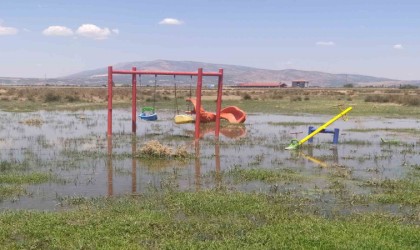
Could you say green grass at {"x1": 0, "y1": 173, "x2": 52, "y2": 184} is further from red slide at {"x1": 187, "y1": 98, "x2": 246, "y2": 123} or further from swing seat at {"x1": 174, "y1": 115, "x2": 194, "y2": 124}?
red slide at {"x1": 187, "y1": 98, "x2": 246, "y2": 123}

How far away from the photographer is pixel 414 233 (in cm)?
848

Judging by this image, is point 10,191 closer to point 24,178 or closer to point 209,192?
point 24,178

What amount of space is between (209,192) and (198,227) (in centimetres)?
269

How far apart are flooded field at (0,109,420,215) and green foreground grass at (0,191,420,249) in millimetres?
1179

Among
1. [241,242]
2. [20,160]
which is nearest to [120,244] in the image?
[241,242]

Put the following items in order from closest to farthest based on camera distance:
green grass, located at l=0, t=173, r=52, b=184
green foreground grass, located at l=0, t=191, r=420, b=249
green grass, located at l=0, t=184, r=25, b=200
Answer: green foreground grass, located at l=0, t=191, r=420, b=249
green grass, located at l=0, t=184, r=25, b=200
green grass, located at l=0, t=173, r=52, b=184

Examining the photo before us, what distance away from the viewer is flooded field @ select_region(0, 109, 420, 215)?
11719 millimetres

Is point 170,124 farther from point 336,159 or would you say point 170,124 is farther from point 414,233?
point 414,233

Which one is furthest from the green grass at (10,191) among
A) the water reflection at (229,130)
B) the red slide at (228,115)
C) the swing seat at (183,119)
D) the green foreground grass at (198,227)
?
the red slide at (228,115)

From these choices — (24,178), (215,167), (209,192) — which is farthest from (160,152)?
(209,192)

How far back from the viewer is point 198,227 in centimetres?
896

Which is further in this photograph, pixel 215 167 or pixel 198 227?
pixel 215 167

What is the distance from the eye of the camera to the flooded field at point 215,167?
11719 mm

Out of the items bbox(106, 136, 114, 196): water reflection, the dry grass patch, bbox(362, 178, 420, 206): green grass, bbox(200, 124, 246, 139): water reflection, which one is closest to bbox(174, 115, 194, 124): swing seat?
bbox(200, 124, 246, 139): water reflection
